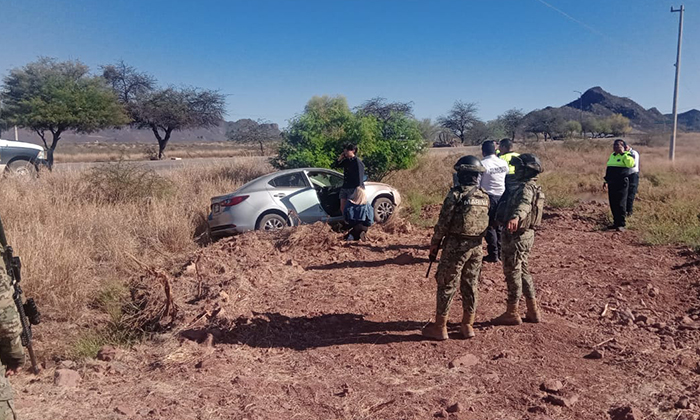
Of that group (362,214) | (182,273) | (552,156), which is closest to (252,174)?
(362,214)

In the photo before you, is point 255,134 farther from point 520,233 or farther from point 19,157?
point 520,233

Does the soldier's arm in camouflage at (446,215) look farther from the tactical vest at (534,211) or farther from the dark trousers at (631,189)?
the dark trousers at (631,189)

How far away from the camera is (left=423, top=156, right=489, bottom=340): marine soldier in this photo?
13.8ft

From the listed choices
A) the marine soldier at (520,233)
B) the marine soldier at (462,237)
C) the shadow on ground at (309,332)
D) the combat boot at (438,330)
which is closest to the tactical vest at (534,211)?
the marine soldier at (520,233)

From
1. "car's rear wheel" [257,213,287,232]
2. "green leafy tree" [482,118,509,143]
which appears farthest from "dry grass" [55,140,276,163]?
"green leafy tree" [482,118,509,143]

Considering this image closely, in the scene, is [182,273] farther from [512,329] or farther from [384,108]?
[384,108]

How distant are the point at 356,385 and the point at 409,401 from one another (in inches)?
17.7

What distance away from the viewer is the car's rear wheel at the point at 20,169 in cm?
1135

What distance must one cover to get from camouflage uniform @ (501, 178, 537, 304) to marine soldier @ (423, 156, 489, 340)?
40 cm

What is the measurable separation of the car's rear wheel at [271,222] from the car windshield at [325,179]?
1037 mm

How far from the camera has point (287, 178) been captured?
920cm

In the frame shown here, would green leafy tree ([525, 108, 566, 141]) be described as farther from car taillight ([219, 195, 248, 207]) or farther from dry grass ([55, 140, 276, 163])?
car taillight ([219, 195, 248, 207])

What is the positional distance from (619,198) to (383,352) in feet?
22.0

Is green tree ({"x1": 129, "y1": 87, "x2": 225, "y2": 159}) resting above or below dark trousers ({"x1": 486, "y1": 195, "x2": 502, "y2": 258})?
above
